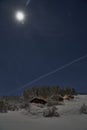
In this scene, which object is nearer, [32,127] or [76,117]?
[32,127]

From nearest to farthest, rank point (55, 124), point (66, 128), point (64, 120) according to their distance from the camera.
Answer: point (66, 128), point (55, 124), point (64, 120)

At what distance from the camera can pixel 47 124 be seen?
9.01m

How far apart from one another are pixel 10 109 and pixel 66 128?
6.52m

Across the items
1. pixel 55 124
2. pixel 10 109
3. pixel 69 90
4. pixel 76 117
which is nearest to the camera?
pixel 55 124

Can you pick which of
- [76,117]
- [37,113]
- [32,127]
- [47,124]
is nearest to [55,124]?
[47,124]

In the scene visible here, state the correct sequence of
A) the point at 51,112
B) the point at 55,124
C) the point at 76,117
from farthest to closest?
the point at 51,112 < the point at 76,117 < the point at 55,124

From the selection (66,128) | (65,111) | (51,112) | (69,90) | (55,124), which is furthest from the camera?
(69,90)

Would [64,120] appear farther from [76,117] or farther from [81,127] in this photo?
[81,127]

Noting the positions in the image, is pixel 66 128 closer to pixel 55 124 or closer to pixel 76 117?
pixel 55 124

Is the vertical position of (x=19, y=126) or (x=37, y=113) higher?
(x=37, y=113)

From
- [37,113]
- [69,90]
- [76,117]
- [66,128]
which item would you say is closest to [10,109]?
[37,113]

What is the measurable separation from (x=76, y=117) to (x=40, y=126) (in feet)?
7.26

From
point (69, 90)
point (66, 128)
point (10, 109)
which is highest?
point (69, 90)

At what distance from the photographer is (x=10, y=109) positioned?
46.3 feet
